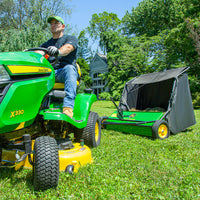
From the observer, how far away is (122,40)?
75.9ft

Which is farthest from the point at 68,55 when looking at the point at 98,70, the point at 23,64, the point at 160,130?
the point at 98,70

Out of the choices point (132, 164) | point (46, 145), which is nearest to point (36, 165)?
point (46, 145)

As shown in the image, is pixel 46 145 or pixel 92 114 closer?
pixel 46 145

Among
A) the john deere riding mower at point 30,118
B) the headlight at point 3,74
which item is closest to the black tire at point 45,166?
the john deere riding mower at point 30,118

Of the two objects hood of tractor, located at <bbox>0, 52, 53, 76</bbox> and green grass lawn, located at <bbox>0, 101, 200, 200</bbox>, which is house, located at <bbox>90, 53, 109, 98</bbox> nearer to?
green grass lawn, located at <bbox>0, 101, 200, 200</bbox>

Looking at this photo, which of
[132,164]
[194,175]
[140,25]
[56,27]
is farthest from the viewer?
[140,25]

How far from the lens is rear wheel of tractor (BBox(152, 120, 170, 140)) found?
3.97 meters

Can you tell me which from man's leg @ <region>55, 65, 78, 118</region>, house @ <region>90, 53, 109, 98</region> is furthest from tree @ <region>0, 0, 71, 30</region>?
man's leg @ <region>55, 65, 78, 118</region>

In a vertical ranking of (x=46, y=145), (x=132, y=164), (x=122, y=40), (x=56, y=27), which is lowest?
(x=132, y=164)

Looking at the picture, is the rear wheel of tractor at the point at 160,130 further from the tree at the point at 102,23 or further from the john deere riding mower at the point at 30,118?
the tree at the point at 102,23

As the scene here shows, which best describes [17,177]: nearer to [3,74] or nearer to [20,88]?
[20,88]

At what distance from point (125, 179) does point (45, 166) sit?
861 millimetres

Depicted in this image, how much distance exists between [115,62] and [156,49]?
5.06m

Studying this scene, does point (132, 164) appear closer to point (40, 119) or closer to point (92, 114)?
point (92, 114)
